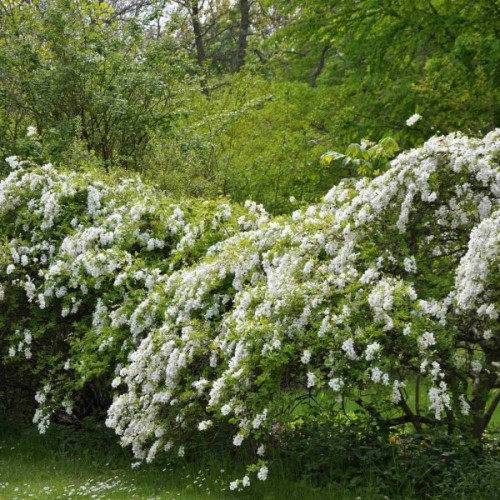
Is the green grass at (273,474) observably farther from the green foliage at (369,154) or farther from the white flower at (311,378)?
the green foliage at (369,154)

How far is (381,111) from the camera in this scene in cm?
1486

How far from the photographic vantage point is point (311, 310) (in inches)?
260

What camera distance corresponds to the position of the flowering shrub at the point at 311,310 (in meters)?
6.30

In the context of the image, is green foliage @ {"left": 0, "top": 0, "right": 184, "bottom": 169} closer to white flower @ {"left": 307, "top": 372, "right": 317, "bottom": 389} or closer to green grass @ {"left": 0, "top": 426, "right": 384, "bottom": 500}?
green grass @ {"left": 0, "top": 426, "right": 384, "bottom": 500}

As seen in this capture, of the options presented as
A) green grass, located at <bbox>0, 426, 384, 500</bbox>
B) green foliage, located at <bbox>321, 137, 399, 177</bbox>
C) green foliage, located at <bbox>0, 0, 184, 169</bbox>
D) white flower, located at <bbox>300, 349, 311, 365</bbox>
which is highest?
green foliage, located at <bbox>0, 0, 184, 169</bbox>

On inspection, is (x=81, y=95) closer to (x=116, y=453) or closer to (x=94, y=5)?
(x=94, y=5)

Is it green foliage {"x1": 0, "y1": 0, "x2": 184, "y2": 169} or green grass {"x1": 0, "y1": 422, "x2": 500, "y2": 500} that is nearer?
green grass {"x1": 0, "y1": 422, "x2": 500, "y2": 500}

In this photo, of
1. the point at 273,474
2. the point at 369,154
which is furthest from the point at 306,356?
the point at 369,154

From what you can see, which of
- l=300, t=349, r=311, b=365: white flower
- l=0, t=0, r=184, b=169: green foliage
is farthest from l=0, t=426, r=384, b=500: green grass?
l=0, t=0, r=184, b=169: green foliage

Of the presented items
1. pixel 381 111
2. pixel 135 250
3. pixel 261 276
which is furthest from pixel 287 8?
pixel 261 276

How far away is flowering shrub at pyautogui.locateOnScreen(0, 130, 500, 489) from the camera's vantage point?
630 cm

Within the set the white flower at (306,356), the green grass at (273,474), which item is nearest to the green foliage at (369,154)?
the white flower at (306,356)

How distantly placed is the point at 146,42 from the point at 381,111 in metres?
4.05

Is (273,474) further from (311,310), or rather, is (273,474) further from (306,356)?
(311,310)
